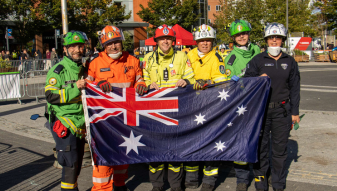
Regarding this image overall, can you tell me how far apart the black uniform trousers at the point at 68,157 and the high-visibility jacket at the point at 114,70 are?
85 cm

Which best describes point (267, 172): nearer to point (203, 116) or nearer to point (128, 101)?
point (203, 116)

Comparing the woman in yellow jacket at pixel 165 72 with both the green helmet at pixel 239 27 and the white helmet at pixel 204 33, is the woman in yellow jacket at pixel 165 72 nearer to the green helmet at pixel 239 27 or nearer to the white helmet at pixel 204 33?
the white helmet at pixel 204 33

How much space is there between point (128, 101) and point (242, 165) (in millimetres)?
1801

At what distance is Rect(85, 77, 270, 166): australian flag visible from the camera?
4.33 m

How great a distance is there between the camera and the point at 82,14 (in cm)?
3241

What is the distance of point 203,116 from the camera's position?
4430mm

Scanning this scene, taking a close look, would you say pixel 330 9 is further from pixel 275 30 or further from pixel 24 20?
pixel 275 30

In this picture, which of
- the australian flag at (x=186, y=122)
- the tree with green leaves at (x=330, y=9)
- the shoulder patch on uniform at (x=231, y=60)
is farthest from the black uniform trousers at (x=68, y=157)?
the tree with green leaves at (x=330, y=9)

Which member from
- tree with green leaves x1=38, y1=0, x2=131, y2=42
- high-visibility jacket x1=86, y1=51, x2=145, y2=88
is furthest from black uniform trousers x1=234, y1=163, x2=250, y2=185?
tree with green leaves x1=38, y1=0, x2=131, y2=42

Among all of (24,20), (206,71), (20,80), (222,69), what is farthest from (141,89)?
(24,20)

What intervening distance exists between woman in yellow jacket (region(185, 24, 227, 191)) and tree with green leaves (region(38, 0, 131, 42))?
26.9 meters

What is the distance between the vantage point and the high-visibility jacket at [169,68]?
4594 millimetres

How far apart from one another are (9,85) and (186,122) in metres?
9.80

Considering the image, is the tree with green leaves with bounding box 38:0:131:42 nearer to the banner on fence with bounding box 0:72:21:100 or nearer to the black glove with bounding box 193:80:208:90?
the banner on fence with bounding box 0:72:21:100
